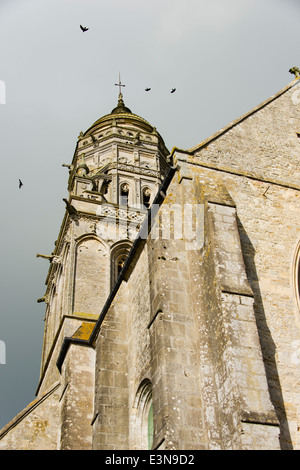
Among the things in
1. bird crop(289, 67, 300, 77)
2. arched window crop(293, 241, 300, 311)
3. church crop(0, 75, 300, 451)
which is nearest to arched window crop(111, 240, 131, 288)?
A: church crop(0, 75, 300, 451)

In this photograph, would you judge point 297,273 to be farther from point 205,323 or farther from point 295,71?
point 295,71

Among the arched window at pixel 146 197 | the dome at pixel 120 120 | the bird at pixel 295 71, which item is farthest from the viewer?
the dome at pixel 120 120

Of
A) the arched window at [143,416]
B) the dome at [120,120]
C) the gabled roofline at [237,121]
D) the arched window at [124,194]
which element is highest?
the dome at [120,120]

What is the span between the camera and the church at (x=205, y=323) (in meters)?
6.77

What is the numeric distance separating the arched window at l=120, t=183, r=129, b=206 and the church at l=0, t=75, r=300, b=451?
766cm

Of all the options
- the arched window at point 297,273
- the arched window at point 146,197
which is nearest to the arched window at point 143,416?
the arched window at point 297,273

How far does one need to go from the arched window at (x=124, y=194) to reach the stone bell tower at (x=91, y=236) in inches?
1.7

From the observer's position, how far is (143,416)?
9.20 m

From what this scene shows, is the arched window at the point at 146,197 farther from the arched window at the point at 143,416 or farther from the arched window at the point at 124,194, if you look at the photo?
the arched window at the point at 143,416

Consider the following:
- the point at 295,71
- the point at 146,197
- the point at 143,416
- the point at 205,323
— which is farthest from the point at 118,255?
the point at 205,323

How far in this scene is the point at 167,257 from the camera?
830 cm

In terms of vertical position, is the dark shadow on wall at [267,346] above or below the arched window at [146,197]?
below

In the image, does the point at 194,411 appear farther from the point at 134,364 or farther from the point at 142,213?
the point at 142,213
